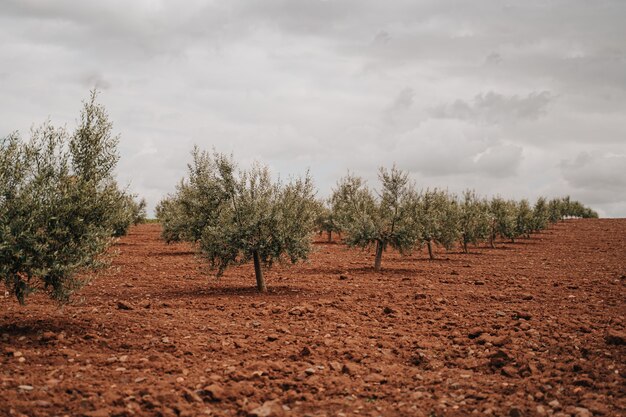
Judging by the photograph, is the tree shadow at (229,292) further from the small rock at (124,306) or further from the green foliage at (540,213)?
the green foliage at (540,213)

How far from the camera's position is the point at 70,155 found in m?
14.0

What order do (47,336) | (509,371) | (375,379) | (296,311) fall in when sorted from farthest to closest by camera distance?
(296,311) < (47,336) < (509,371) < (375,379)

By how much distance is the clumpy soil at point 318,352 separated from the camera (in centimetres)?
906

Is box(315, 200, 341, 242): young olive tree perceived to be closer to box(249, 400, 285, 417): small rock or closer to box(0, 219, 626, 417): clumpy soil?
box(0, 219, 626, 417): clumpy soil

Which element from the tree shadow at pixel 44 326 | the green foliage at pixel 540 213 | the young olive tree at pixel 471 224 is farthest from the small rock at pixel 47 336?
the green foliage at pixel 540 213

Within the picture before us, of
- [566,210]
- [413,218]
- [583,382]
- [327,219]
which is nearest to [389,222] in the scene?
[413,218]

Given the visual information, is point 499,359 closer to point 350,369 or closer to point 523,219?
point 350,369

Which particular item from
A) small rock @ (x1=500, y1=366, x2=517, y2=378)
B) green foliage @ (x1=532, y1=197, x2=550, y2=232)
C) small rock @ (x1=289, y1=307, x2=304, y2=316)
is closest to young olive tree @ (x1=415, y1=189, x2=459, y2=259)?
small rock @ (x1=289, y1=307, x2=304, y2=316)

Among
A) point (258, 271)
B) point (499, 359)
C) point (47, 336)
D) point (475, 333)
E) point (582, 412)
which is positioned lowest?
point (582, 412)

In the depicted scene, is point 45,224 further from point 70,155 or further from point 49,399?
point 49,399

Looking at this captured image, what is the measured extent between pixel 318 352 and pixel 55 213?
7.82 m

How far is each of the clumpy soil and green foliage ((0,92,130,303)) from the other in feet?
3.64

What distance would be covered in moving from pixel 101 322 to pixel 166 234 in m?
31.1

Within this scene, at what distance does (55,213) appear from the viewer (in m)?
12.8
